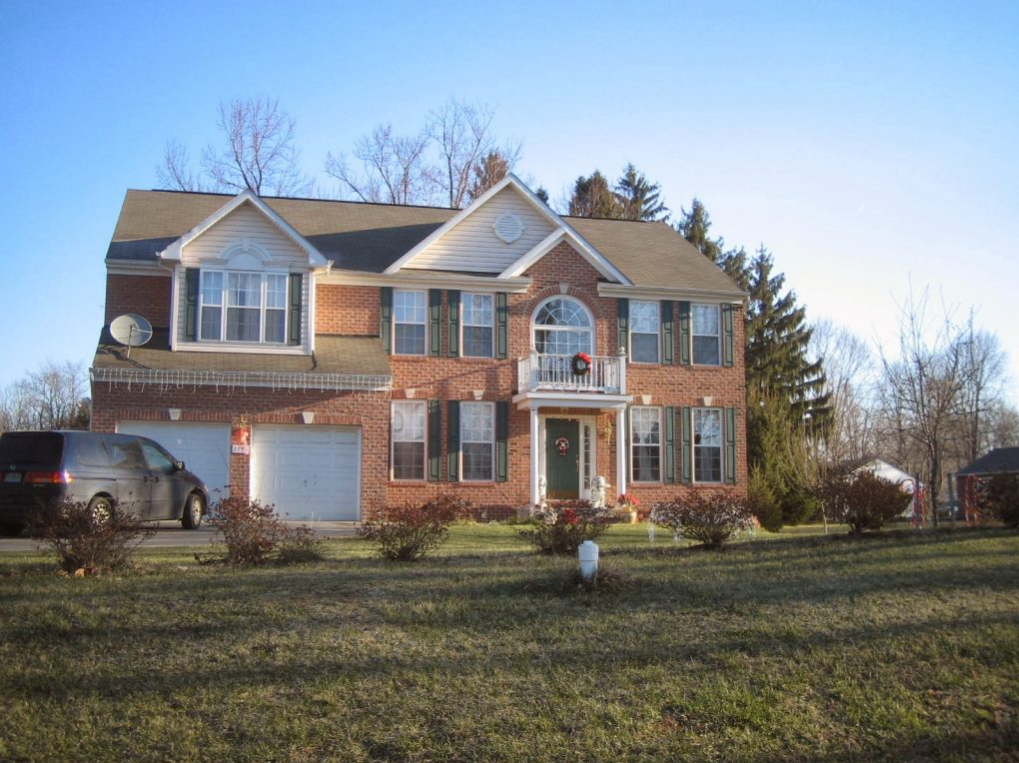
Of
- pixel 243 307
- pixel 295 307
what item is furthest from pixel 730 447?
pixel 243 307

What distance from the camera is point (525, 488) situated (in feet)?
74.1

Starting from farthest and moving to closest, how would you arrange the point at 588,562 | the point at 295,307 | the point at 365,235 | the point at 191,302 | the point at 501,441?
the point at 365,235 → the point at 501,441 → the point at 295,307 → the point at 191,302 → the point at 588,562

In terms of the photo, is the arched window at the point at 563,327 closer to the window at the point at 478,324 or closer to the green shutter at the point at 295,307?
the window at the point at 478,324

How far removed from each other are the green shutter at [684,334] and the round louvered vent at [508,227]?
4302 millimetres

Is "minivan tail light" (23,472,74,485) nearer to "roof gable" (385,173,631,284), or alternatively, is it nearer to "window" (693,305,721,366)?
"roof gable" (385,173,631,284)

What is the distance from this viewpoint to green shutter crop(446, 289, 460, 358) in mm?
22641

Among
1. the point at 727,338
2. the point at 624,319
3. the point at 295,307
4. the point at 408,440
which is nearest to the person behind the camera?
the point at 295,307

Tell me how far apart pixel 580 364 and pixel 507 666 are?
15.6m

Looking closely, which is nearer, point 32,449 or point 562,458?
point 32,449

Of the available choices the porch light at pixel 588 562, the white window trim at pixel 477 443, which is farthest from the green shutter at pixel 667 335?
the porch light at pixel 588 562

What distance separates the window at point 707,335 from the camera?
24.2m

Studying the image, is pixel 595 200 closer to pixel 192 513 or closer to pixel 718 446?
pixel 718 446

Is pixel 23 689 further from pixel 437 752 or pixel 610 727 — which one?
pixel 610 727

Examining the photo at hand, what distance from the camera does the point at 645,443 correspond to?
23.7 meters
